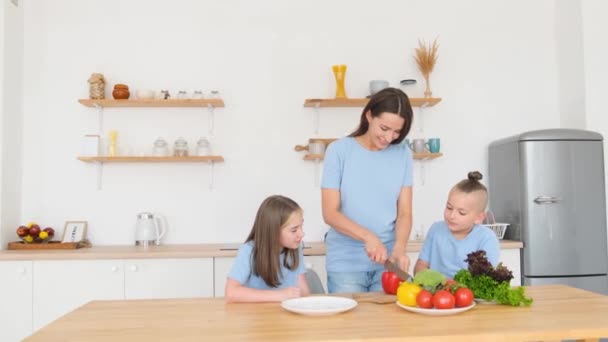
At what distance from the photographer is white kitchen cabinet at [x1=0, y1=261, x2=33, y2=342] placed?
3.01m

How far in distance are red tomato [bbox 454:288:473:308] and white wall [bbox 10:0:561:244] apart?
6.87 feet

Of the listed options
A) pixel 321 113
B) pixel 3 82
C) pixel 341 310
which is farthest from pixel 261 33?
pixel 341 310

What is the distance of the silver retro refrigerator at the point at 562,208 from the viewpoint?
3203 millimetres

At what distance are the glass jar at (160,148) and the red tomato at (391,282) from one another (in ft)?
6.64

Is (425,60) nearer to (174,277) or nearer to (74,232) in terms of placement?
(174,277)

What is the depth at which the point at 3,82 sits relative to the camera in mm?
3328

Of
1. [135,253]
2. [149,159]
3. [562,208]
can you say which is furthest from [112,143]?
[562,208]

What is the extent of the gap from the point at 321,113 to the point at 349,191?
5.48ft

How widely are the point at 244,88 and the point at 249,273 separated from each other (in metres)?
Answer: 1.97

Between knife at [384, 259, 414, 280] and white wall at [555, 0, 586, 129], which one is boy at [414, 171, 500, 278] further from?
white wall at [555, 0, 586, 129]

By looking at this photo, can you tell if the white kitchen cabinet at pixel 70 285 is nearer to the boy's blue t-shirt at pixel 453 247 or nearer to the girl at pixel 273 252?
the girl at pixel 273 252

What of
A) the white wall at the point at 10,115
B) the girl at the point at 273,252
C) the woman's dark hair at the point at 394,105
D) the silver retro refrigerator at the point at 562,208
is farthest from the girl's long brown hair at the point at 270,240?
the white wall at the point at 10,115

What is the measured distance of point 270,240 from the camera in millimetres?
1956

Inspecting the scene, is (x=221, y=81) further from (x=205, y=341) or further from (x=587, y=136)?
(x=205, y=341)
